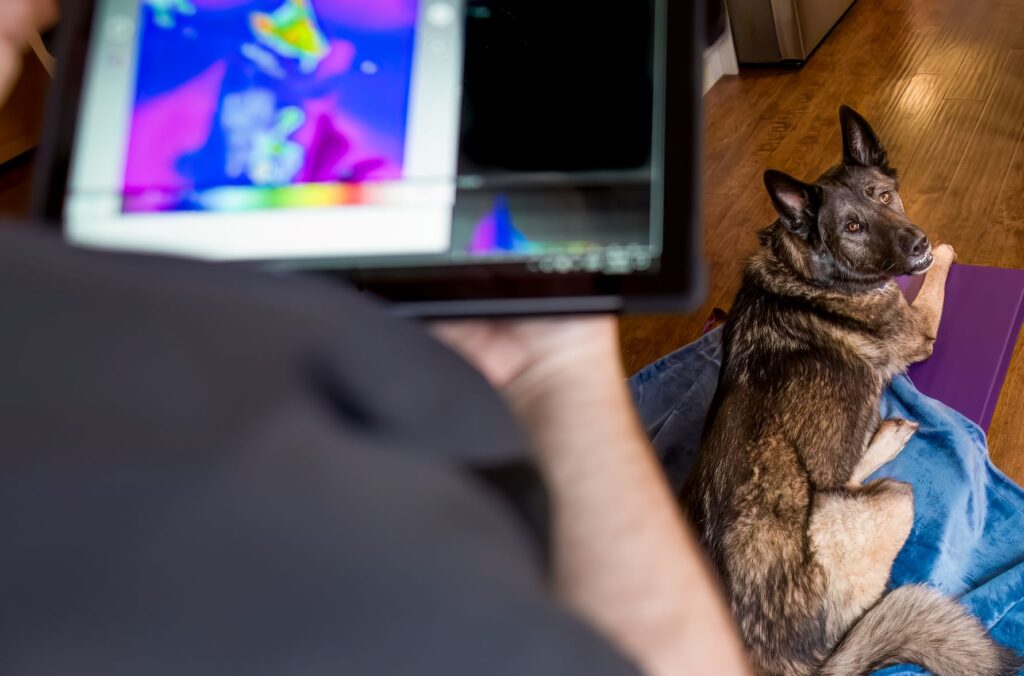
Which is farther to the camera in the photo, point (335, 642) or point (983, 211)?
point (983, 211)

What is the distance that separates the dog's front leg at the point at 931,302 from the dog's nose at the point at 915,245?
14cm

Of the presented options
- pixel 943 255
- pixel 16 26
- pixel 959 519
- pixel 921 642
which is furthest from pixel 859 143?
pixel 16 26

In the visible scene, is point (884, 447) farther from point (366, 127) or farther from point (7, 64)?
point (7, 64)

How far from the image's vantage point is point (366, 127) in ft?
2.22

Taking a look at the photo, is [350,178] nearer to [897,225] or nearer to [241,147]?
[241,147]

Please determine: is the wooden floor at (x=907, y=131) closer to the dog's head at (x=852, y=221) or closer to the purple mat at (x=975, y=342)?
the purple mat at (x=975, y=342)

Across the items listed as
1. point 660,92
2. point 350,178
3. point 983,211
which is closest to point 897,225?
point 983,211

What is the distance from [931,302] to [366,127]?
1.64 meters

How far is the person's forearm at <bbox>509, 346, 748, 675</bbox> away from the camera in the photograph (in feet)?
1.98

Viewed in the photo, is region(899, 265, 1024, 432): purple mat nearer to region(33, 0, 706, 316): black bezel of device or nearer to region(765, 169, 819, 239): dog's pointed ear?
region(765, 169, 819, 239): dog's pointed ear

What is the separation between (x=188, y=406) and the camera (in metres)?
0.29

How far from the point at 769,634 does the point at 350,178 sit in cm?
124

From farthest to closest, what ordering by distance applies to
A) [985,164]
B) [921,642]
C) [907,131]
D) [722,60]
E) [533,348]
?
1. [722,60]
2. [907,131]
3. [985,164]
4. [921,642]
5. [533,348]

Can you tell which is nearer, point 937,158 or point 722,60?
point 937,158
